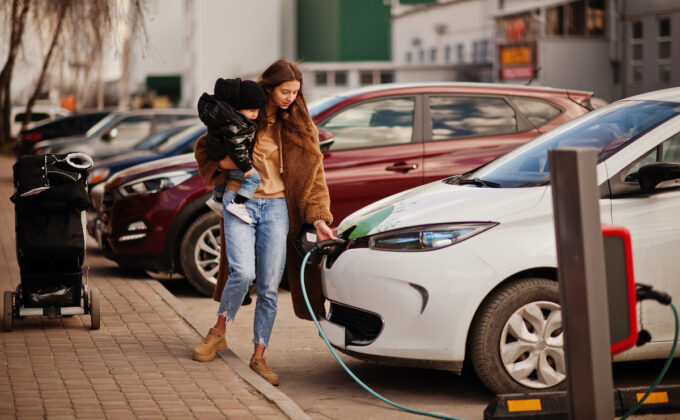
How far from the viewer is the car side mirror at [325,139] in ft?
28.4

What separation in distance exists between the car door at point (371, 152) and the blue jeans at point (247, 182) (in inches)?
115

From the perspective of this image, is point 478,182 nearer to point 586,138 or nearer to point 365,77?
point 586,138

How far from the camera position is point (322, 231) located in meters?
6.05

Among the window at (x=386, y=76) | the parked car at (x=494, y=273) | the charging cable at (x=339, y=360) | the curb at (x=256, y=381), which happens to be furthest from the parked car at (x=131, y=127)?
the window at (x=386, y=76)

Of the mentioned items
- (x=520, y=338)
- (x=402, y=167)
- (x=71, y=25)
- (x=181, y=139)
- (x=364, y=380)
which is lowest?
(x=364, y=380)

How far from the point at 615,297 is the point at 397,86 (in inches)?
234

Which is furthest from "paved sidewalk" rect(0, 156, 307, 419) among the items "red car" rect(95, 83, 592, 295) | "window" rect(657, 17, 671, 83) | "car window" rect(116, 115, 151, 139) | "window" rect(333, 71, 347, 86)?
"window" rect(333, 71, 347, 86)

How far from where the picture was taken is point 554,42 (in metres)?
42.3

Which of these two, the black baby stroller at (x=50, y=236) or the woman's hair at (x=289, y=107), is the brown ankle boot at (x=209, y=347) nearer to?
the black baby stroller at (x=50, y=236)

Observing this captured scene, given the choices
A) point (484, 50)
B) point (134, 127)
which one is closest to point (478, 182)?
point (134, 127)

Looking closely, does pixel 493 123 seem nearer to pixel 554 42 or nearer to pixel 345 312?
pixel 345 312

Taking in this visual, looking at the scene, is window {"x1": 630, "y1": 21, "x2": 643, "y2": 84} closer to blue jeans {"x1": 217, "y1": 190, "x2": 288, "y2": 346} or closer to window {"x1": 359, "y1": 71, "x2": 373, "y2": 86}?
window {"x1": 359, "y1": 71, "x2": 373, "y2": 86}

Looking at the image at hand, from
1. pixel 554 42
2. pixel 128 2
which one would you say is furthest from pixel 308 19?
pixel 128 2

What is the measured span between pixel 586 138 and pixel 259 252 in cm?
207
